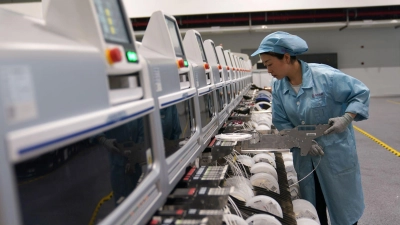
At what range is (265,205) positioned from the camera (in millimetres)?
1754

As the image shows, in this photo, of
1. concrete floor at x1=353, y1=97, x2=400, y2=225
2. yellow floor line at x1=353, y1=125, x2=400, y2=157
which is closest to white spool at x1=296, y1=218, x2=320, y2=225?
concrete floor at x1=353, y1=97, x2=400, y2=225

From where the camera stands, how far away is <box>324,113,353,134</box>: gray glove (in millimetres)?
2186

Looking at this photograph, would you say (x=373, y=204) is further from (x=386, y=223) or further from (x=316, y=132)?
(x=316, y=132)

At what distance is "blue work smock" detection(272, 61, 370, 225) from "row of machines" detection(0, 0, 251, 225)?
733 millimetres

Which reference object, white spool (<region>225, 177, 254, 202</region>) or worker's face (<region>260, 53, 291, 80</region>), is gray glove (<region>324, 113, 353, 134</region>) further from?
white spool (<region>225, 177, 254, 202</region>)

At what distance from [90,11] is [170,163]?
717mm

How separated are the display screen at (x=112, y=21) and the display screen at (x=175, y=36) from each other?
688 mm

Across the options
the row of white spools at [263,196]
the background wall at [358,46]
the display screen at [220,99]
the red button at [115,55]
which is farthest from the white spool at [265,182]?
the background wall at [358,46]

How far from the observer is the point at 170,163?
4.68ft

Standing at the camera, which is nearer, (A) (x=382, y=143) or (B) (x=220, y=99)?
(B) (x=220, y=99)

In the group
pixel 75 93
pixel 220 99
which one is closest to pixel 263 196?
pixel 75 93

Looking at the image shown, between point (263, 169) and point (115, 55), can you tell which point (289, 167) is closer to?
point (263, 169)

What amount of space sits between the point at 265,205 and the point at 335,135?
0.87 m

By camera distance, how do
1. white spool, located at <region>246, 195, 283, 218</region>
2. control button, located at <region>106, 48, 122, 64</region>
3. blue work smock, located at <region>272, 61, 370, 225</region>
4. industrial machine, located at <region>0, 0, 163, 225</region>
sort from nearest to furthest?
industrial machine, located at <region>0, 0, 163, 225</region>, control button, located at <region>106, 48, 122, 64</region>, white spool, located at <region>246, 195, 283, 218</region>, blue work smock, located at <region>272, 61, 370, 225</region>
